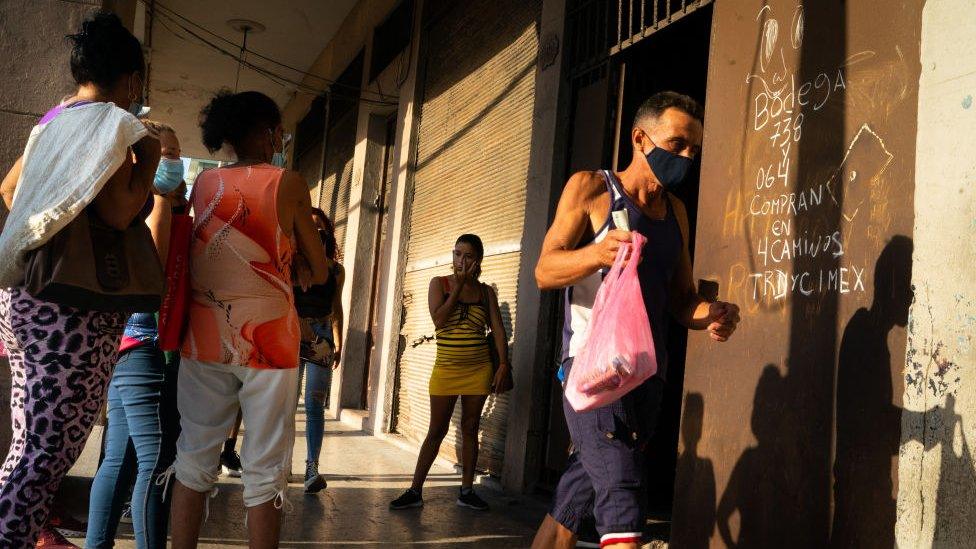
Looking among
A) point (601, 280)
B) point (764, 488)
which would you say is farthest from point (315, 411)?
point (601, 280)

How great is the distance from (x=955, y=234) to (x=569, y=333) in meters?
1.33

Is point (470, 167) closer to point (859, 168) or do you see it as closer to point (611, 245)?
point (859, 168)

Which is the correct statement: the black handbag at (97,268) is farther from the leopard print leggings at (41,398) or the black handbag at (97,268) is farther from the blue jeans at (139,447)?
the blue jeans at (139,447)

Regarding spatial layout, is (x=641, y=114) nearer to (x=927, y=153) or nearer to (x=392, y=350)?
(x=927, y=153)

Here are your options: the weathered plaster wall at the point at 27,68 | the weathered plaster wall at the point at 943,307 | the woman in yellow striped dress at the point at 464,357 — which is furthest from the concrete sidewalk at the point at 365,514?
the weathered plaster wall at the point at 943,307

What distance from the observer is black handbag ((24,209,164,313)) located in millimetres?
2686

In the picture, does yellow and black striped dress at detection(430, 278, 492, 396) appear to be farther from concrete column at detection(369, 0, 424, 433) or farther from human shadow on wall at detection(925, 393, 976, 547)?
concrete column at detection(369, 0, 424, 433)

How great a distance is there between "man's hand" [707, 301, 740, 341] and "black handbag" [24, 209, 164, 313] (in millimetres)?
1827

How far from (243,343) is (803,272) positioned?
7.43 ft

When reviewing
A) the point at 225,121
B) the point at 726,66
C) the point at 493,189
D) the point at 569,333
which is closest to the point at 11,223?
the point at 225,121

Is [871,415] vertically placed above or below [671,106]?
below

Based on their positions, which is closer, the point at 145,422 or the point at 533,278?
the point at 145,422

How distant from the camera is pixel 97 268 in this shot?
2764mm

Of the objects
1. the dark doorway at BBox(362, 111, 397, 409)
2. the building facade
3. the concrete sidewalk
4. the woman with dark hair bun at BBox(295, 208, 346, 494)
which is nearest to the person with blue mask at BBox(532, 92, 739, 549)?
the building facade
